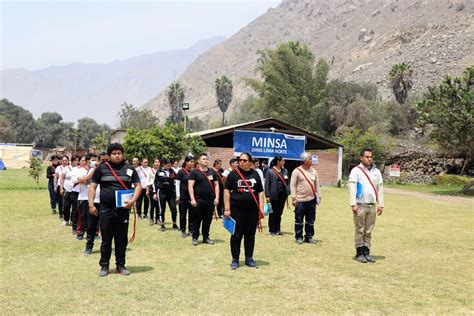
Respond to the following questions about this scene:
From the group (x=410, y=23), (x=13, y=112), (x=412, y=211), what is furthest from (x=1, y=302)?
(x=410, y=23)

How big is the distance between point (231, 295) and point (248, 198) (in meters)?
1.96

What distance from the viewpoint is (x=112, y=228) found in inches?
283

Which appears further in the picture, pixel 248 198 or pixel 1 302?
pixel 248 198

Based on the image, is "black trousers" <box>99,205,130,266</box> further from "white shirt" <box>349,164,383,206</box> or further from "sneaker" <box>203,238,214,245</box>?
"white shirt" <box>349,164,383,206</box>

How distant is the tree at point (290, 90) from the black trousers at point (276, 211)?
4349 centimetres

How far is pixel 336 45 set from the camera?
15600 centimetres

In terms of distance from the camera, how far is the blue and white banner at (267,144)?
25031 millimetres

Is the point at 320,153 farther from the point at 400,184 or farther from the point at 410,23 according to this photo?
the point at 410,23

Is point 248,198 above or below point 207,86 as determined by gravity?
below

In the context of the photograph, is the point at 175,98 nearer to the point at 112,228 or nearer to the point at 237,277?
the point at 112,228

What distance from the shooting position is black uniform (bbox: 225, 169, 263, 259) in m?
7.86

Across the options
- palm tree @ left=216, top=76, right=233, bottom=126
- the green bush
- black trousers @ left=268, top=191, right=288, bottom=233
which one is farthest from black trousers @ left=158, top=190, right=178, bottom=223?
palm tree @ left=216, top=76, right=233, bottom=126

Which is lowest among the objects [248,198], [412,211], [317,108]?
[412,211]

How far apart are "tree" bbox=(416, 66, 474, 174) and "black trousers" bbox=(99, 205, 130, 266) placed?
25.2 metres
